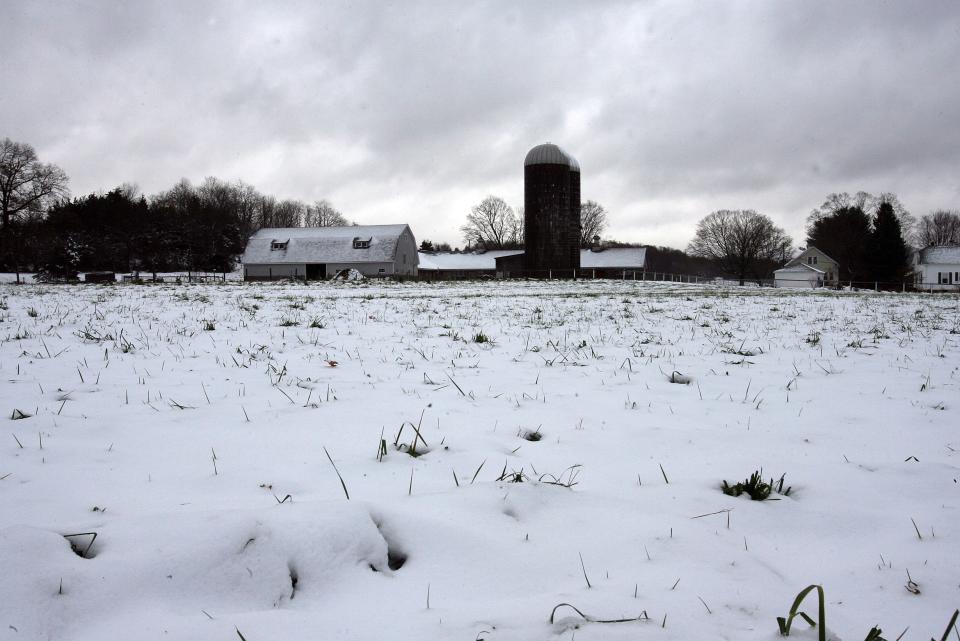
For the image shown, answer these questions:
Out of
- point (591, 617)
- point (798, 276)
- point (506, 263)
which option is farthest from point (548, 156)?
point (591, 617)

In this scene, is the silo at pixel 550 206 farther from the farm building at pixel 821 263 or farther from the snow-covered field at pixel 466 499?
the snow-covered field at pixel 466 499

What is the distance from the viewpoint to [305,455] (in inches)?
96.1

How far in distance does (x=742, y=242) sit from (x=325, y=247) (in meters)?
49.4

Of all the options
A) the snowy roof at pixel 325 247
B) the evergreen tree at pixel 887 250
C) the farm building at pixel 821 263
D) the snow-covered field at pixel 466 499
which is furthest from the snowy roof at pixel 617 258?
the snow-covered field at pixel 466 499

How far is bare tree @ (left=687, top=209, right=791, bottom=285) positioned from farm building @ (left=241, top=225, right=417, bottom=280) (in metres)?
41.2

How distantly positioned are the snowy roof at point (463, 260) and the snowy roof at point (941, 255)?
47.7m

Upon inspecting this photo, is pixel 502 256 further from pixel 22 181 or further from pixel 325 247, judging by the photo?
pixel 22 181

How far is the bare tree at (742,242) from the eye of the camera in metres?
63.7

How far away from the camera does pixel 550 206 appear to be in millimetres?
41406

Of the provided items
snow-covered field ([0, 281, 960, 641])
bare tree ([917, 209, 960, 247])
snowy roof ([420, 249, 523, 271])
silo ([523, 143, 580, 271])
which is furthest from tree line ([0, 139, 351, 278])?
bare tree ([917, 209, 960, 247])

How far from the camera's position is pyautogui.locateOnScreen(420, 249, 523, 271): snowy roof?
6303 centimetres

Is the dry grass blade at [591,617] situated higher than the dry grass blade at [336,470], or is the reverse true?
the dry grass blade at [336,470]

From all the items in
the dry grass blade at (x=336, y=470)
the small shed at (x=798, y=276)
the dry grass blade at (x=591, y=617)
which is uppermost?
the small shed at (x=798, y=276)

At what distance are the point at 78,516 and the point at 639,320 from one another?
789 centimetres
